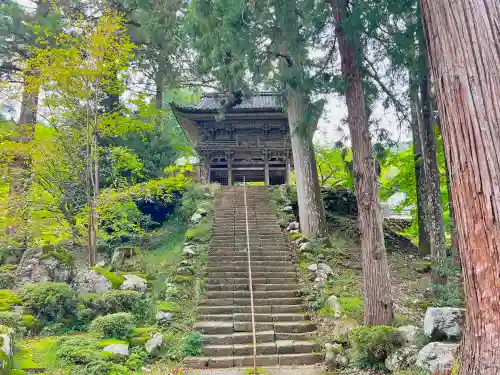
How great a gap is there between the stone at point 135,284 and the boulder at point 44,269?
1.15 meters

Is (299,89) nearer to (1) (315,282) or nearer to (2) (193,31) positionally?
(2) (193,31)

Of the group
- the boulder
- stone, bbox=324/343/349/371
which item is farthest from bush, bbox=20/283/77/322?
stone, bbox=324/343/349/371

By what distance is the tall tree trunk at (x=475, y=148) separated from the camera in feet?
7.59

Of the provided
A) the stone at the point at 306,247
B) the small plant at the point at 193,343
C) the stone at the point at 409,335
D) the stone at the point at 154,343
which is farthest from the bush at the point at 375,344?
the stone at the point at 306,247

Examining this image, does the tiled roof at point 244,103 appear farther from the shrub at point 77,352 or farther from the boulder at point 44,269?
the shrub at point 77,352

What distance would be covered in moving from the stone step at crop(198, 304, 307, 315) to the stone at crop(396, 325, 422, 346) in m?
2.50

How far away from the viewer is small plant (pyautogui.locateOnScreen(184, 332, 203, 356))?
5752 mm

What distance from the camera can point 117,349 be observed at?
17.0 feet

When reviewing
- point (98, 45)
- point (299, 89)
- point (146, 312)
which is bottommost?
point (146, 312)

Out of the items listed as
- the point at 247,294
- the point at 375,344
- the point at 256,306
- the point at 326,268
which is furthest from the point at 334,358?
the point at 326,268

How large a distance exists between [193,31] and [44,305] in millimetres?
5507

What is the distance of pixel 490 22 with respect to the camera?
254cm

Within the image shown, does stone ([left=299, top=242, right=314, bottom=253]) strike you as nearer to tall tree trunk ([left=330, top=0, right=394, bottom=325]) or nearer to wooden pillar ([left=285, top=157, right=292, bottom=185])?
tall tree trunk ([left=330, top=0, right=394, bottom=325])

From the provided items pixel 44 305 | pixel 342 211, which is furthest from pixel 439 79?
pixel 342 211
